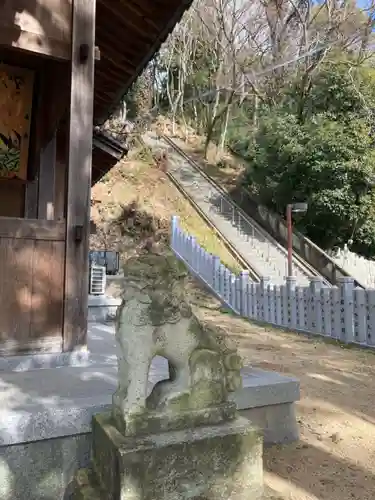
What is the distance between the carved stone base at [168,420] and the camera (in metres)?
2.23

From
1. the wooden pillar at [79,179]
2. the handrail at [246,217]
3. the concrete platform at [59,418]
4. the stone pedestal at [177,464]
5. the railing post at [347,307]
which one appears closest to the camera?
the stone pedestal at [177,464]

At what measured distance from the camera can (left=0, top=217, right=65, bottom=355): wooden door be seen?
3.84 meters

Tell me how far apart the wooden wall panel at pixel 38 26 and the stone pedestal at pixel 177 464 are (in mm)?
3478

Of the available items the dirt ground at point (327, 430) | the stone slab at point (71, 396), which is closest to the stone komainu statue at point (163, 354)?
the stone slab at point (71, 396)

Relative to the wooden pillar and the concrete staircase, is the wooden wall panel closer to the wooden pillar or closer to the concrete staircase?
the wooden pillar

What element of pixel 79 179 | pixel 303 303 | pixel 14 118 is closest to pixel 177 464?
pixel 79 179

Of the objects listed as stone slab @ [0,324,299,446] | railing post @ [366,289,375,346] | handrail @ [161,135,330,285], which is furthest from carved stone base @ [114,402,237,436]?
handrail @ [161,135,330,285]

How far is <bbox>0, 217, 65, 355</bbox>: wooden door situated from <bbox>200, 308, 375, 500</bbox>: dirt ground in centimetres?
218

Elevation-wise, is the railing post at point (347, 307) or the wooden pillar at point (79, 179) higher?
the wooden pillar at point (79, 179)

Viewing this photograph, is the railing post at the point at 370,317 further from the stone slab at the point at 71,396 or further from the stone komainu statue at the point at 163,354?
the stone komainu statue at the point at 163,354

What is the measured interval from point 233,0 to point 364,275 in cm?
1787

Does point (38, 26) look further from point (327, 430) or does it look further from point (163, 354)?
point (327, 430)

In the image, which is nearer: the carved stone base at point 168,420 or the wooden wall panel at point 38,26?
the carved stone base at point 168,420

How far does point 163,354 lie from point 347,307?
6467mm
